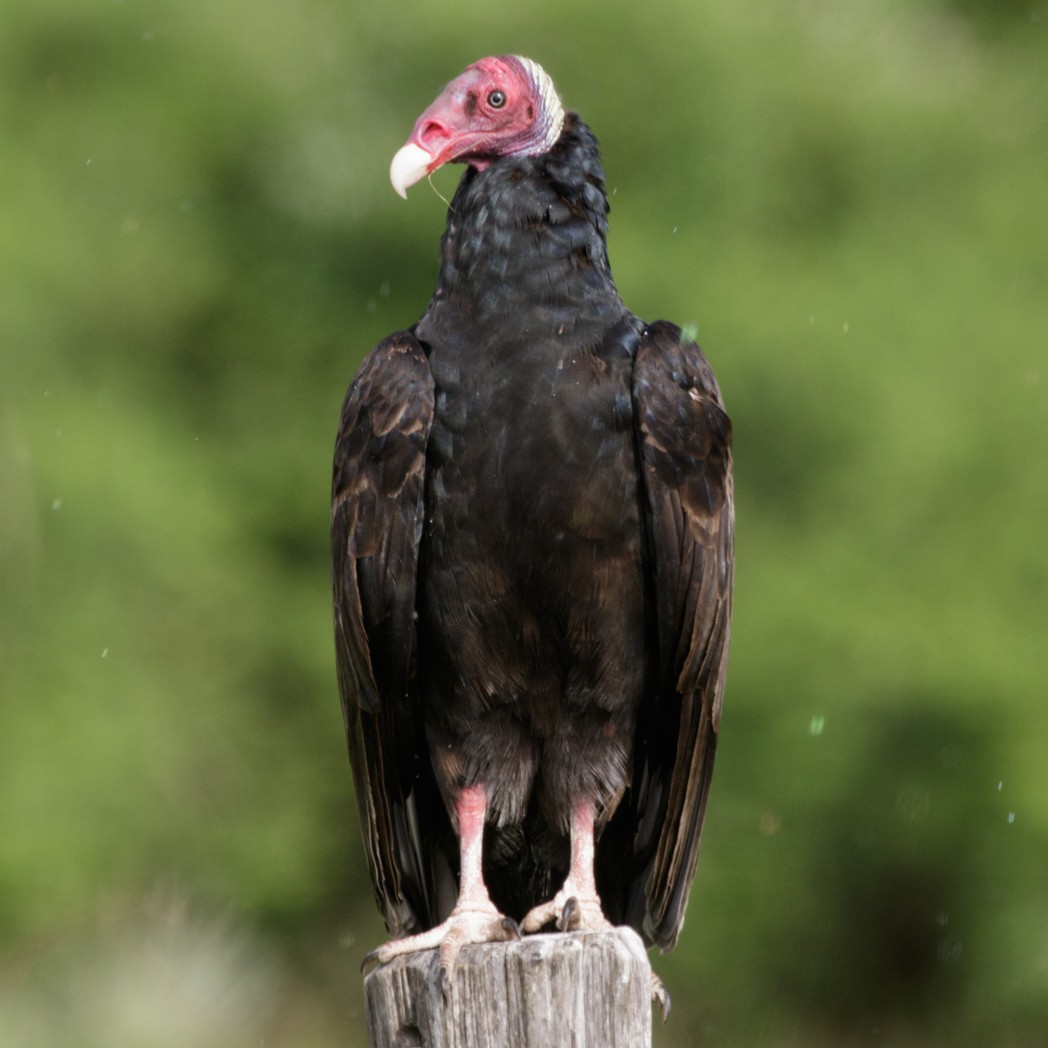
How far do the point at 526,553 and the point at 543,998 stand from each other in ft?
2.76

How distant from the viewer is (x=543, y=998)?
6.69 feet

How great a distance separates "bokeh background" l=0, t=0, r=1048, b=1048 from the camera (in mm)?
4980

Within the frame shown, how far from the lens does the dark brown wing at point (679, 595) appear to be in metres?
2.71

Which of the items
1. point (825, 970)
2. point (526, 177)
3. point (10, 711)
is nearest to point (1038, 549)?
point (825, 970)

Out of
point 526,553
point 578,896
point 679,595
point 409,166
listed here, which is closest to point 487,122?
point 409,166

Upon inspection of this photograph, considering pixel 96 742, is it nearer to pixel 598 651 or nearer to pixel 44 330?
pixel 44 330

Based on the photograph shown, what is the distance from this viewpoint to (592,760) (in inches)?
112

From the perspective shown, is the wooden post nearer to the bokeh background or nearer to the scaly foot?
the scaly foot

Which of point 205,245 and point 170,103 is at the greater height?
point 170,103

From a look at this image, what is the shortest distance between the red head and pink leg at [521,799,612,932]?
113cm

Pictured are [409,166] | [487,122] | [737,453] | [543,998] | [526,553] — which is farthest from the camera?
[737,453]

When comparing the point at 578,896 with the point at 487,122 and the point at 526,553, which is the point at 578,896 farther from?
the point at 487,122

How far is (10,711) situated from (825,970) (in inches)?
103

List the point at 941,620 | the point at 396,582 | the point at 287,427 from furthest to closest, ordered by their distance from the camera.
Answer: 1. the point at 287,427
2. the point at 941,620
3. the point at 396,582
